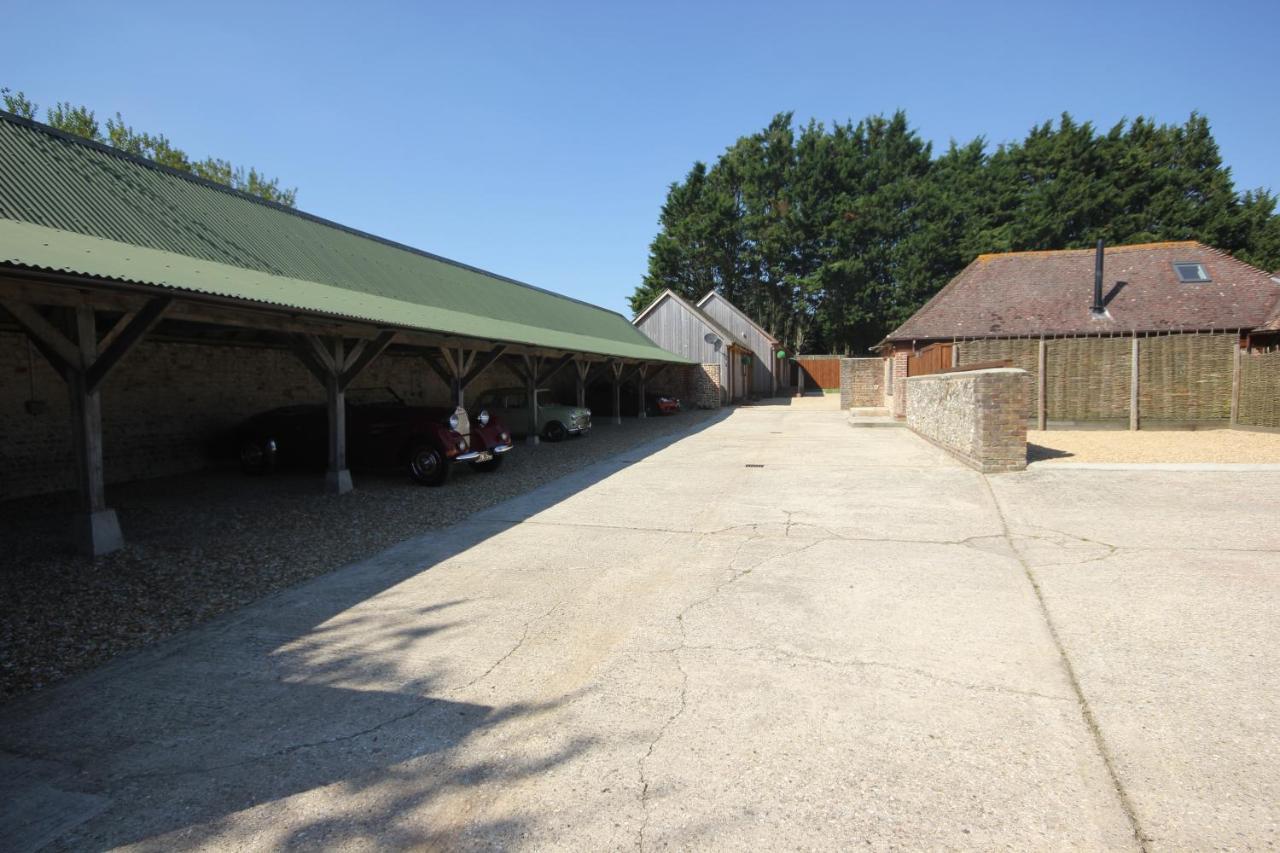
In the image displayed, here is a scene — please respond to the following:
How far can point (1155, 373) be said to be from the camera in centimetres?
1611

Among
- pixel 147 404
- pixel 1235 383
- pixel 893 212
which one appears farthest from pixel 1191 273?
pixel 893 212

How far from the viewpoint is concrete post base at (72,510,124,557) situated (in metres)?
5.99

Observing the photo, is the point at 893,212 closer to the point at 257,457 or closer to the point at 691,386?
the point at 691,386

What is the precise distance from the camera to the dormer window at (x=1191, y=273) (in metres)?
19.2

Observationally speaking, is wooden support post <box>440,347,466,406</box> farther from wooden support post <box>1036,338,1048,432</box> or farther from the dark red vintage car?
wooden support post <box>1036,338,1048,432</box>

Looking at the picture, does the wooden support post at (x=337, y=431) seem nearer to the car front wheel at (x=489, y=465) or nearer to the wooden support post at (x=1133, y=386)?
the car front wheel at (x=489, y=465)

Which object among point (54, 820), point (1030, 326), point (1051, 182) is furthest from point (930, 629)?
point (1051, 182)

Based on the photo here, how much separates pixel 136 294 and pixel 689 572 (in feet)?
19.8

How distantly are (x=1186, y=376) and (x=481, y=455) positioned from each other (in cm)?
1780

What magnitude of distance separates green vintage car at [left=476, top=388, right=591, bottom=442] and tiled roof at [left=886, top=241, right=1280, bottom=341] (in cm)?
1193

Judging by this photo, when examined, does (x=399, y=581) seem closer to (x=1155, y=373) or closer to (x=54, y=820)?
(x=54, y=820)

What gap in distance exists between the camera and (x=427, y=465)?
10.0 meters

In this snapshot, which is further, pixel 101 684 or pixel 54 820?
pixel 101 684

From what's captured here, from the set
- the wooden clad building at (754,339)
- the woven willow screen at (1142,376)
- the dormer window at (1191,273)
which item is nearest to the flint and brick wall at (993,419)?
the woven willow screen at (1142,376)
